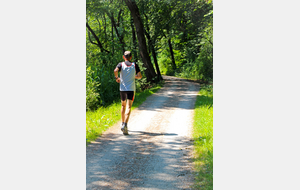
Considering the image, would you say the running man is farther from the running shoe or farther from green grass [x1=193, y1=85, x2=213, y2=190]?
green grass [x1=193, y1=85, x2=213, y2=190]

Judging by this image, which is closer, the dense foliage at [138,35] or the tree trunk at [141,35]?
the dense foliage at [138,35]

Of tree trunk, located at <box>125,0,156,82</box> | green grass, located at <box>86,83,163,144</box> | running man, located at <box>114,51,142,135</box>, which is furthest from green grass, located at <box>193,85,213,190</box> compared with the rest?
tree trunk, located at <box>125,0,156,82</box>

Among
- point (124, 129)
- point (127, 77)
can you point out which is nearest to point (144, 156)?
point (124, 129)

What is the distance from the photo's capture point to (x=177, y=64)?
32.3 metres

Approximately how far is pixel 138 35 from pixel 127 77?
11161 mm

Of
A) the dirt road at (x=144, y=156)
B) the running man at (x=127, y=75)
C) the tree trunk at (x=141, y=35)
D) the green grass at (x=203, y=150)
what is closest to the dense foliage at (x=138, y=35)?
the tree trunk at (x=141, y=35)

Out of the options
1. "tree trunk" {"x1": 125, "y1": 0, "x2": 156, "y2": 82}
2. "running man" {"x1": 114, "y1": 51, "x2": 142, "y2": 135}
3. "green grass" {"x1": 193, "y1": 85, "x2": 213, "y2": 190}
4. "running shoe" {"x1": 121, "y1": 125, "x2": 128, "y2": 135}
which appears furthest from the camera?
"tree trunk" {"x1": 125, "y1": 0, "x2": 156, "y2": 82}

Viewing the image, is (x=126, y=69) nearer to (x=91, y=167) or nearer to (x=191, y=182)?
(x=91, y=167)

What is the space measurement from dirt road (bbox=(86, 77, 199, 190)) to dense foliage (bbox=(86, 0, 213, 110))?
3149 millimetres

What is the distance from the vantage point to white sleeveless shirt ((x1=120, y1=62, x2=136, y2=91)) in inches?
239

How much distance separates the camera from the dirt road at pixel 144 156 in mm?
3936

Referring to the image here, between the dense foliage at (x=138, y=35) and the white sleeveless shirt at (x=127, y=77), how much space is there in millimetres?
3326

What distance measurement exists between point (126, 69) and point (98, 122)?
192cm

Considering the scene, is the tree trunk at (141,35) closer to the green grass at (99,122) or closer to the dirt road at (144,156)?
the green grass at (99,122)
